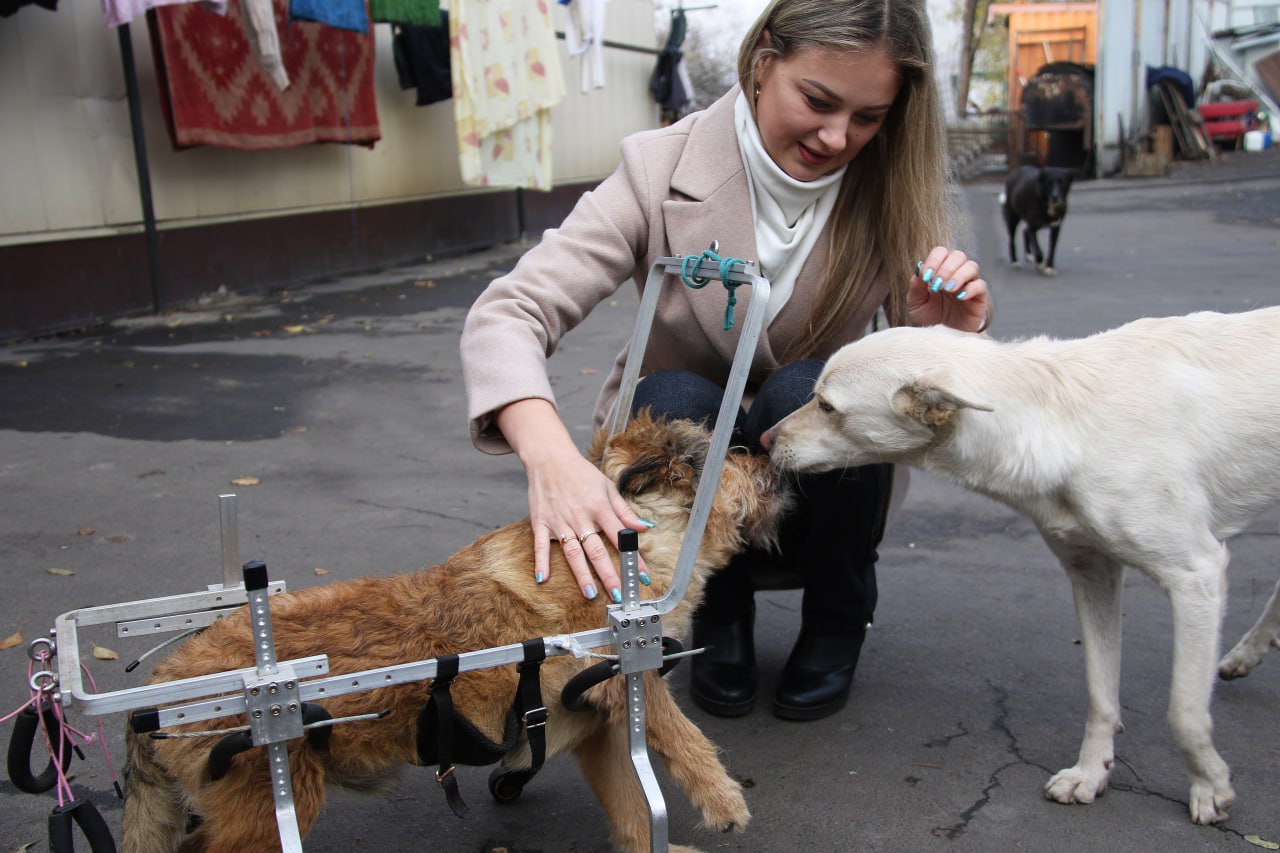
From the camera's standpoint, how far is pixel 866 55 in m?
2.76

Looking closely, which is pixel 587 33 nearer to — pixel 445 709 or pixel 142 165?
pixel 142 165

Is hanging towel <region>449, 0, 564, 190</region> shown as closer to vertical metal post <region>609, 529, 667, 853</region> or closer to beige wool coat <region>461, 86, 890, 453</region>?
beige wool coat <region>461, 86, 890, 453</region>

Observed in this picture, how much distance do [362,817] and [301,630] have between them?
35.7 inches

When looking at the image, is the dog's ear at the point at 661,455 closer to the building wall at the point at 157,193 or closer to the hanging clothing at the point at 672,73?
the building wall at the point at 157,193

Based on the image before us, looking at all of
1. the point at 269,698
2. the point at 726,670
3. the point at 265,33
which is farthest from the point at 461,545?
the point at 265,33

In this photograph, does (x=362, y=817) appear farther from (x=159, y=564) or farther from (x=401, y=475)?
(x=401, y=475)

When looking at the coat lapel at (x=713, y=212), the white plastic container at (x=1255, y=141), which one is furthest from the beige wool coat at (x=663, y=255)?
the white plastic container at (x=1255, y=141)

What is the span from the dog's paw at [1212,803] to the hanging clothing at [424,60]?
1156 centimetres

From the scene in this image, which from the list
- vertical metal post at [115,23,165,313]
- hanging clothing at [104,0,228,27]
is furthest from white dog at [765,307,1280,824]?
vertical metal post at [115,23,165,313]

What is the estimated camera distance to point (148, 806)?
7.06 ft

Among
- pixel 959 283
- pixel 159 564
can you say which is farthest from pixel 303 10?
pixel 959 283

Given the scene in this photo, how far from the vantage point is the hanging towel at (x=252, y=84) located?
9281 mm

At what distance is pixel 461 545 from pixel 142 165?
257 inches

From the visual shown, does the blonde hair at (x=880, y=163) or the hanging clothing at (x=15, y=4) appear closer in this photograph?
the blonde hair at (x=880, y=163)
